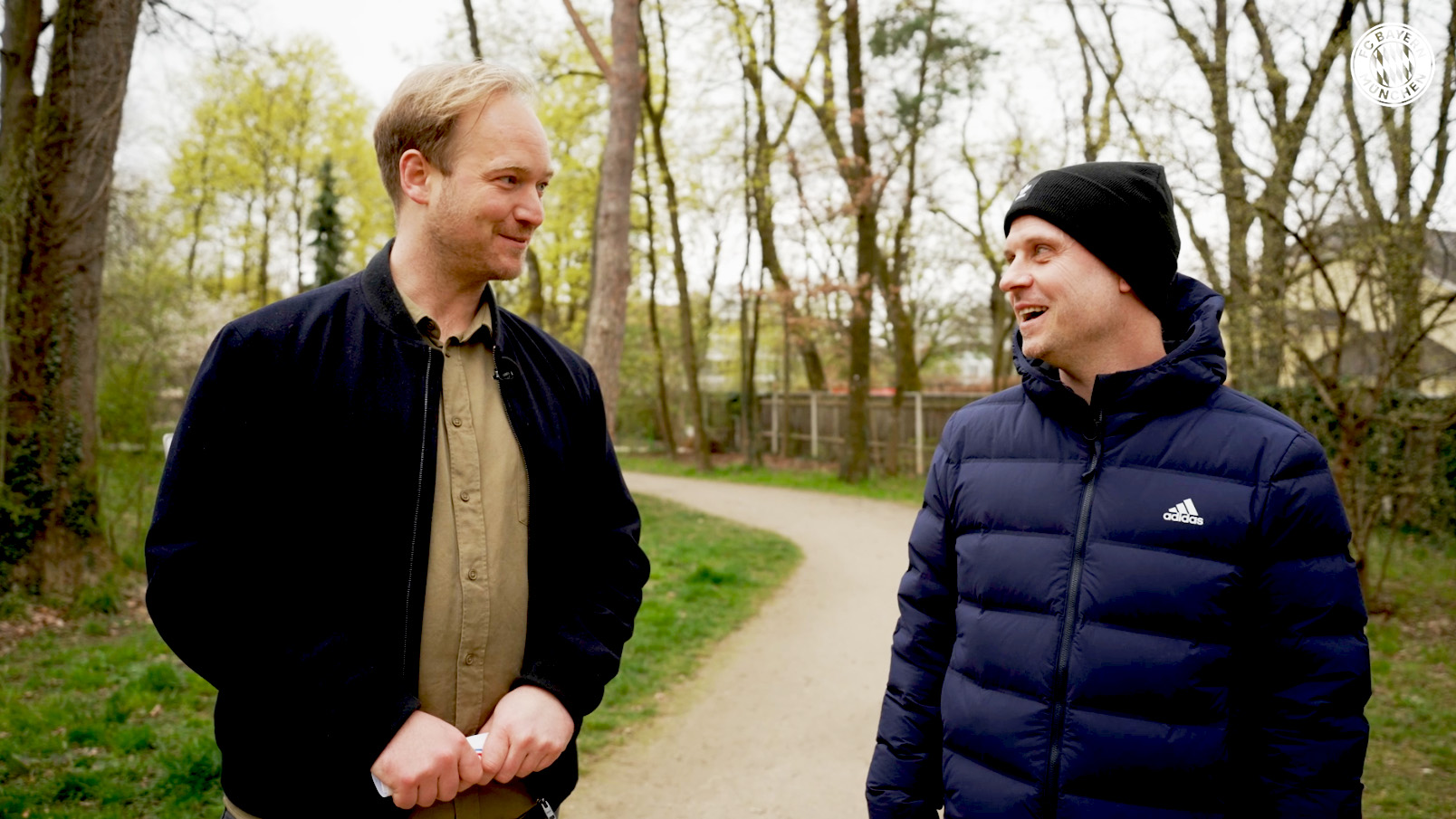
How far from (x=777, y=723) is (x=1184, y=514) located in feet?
13.6

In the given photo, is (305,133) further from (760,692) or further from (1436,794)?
(1436,794)

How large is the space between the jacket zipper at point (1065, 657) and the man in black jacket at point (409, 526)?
88 centimetres

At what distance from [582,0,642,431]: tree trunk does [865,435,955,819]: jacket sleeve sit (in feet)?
23.0

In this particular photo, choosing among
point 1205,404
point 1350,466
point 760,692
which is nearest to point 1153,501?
point 1205,404

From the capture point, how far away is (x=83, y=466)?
764cm

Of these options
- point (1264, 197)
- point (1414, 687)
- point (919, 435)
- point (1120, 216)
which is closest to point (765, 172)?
point (919, 435)

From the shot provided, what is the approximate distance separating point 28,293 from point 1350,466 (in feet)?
33.7

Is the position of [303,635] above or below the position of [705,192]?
below

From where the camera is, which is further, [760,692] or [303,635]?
[760,692]

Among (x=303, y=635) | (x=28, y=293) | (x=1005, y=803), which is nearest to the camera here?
(x=303, y=635)

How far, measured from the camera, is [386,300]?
1.84 m

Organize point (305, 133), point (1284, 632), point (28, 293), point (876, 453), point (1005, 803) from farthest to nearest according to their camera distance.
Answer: point (305, 133) → point (876, 453) → point (28, 293) → point (1005, 803) → point (1284, 632)

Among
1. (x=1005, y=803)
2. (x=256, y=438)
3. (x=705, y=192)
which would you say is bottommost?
(x=1005, y=803)

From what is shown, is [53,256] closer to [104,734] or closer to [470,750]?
[104,734]
